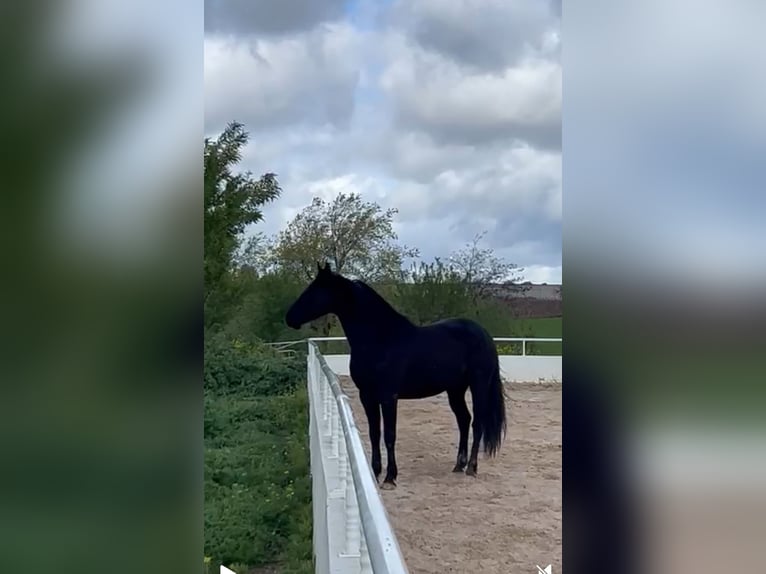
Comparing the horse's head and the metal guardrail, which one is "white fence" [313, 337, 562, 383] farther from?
the horse's head

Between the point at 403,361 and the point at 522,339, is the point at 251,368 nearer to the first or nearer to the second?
the point at 403,361

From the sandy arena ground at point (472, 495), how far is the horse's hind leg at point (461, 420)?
25 mm

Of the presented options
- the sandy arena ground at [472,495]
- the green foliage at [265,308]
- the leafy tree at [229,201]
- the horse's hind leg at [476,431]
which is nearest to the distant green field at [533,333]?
the sandy arena ground at [472,495]

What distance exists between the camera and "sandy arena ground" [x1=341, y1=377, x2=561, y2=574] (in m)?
1.82

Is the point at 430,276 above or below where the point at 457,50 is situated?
below

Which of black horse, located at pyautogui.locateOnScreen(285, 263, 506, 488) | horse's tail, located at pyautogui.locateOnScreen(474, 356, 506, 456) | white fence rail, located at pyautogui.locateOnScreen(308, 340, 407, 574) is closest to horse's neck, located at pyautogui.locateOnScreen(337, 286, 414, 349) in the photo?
black horse, located at pyautogui.locateOnScreen(285, 263, 506, 488)

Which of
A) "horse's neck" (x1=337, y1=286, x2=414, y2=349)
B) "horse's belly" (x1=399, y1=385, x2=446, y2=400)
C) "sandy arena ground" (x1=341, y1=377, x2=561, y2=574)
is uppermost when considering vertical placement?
"horse's neck" (x1=337, y1=286, x2=414, y2=349)

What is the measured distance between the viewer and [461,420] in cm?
203

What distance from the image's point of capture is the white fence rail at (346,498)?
59cm
